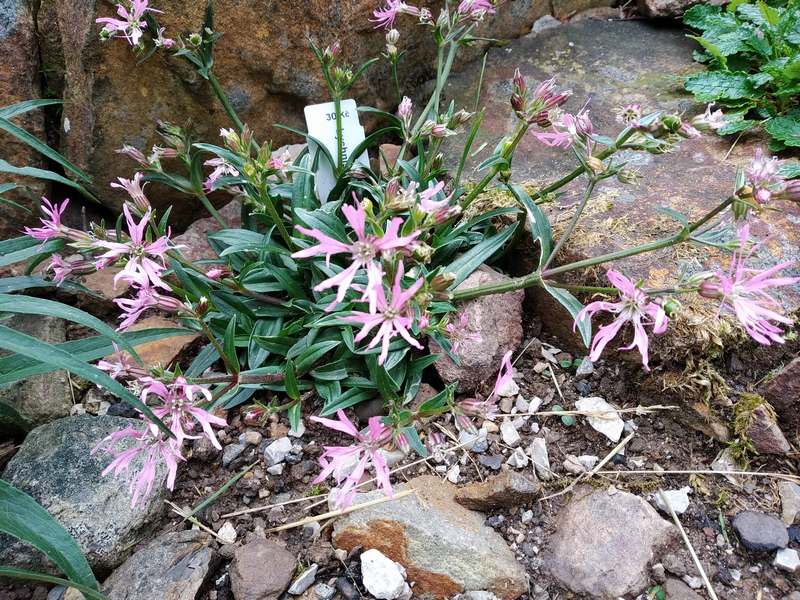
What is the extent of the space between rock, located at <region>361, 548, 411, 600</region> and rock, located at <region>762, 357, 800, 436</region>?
1204mm

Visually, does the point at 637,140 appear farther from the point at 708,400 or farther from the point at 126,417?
the point at 126,417

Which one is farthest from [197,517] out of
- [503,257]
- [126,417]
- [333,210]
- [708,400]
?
[708,400]

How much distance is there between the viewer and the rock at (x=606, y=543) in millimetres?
1561

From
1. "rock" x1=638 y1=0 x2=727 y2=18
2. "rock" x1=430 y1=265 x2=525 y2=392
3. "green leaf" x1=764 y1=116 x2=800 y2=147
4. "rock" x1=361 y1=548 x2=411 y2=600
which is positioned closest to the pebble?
"rock" x1=361 y1=548 x2=411 y2=600

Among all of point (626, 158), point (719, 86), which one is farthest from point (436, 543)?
point (719, 86)

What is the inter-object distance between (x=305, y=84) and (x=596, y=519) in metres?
2.01

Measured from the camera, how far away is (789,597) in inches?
60.8

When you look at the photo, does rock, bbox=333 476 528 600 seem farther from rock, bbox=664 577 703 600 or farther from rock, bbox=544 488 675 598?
rock, bbox=664 577 703 600

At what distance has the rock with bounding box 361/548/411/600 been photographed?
154cm

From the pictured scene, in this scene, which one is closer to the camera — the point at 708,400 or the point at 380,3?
the point at 708,400

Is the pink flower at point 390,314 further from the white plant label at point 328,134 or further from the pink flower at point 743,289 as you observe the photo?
the white plant label at point 328,134

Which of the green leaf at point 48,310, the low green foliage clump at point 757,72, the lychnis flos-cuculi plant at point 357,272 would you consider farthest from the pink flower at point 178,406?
the low green foliage clump at point 757,72

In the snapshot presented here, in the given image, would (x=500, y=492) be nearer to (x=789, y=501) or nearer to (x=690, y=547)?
(x=690, y=547)

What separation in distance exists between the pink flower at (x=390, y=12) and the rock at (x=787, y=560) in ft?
6.82
